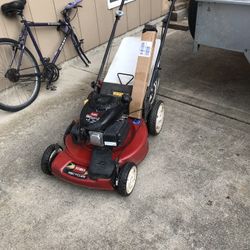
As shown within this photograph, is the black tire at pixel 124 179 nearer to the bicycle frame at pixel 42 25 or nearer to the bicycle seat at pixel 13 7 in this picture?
the bicycle frame at pixel 42 25

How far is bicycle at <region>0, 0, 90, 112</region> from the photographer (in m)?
3.27

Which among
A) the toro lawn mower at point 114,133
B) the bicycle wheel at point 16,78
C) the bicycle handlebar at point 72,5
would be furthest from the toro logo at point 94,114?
the bicycle handlebar at point 72,5

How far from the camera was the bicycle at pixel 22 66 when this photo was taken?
327 cm

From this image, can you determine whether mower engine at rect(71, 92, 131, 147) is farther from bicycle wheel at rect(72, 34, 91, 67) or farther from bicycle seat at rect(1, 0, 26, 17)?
bicycle wheel at rect(72, 34, 91, 67)

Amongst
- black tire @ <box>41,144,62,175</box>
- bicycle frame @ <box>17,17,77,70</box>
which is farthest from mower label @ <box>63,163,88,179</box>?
bicycle frame @ <box>17,17,77,70</box>

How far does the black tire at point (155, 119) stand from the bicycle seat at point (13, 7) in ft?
5.50

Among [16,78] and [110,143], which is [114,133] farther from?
[16,78]

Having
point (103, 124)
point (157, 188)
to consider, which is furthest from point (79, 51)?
point (157, 188)

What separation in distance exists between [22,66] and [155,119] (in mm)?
1751

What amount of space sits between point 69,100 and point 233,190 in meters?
1.96

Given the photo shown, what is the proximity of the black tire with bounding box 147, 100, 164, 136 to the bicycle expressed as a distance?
1439 mm

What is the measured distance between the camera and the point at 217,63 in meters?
4.08

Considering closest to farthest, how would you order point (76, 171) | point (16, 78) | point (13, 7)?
1. point (76, 171)
2. point (13, 7)
3. point (16, 78)

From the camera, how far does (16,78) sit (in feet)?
10.9
